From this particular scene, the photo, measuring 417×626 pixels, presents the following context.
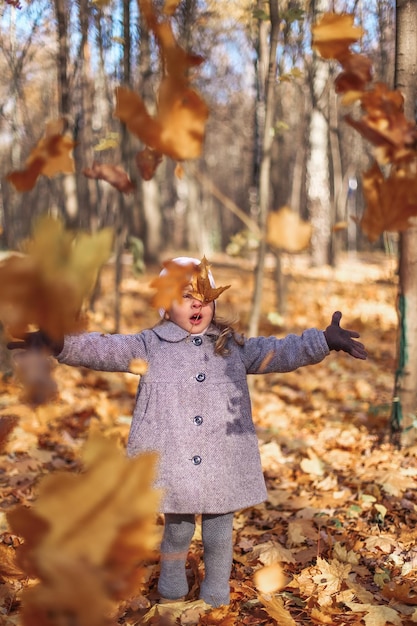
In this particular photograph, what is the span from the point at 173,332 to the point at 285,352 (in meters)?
0.44

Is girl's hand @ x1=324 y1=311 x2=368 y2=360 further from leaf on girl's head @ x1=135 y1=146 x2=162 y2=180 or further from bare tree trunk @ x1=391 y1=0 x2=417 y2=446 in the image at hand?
bare tree trunk @ x1=391 y1=0 x2=417 y2=446

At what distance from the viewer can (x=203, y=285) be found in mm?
2414

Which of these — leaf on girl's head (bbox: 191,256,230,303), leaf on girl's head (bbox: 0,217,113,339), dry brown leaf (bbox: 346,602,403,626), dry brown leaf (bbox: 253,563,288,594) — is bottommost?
dry brown leaf (bbox: 253,563,288,594)

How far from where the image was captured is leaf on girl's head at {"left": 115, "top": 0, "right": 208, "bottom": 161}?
1.54m

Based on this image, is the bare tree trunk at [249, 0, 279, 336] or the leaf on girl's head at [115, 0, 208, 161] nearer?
the leaf on girl's head at [115, 0, 208, 161]

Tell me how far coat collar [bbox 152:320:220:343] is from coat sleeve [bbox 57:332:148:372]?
0.22 ft

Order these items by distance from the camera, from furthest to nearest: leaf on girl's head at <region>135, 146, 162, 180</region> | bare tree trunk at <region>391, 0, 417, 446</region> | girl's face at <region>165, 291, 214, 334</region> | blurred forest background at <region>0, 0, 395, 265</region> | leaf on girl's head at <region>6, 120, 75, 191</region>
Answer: blurred forest background at <region>0, 0, 395, 265</region>, bare tree trunk at <region>391, 0, 417, 446</region>, girl's face at <region>165, 291, 214, 334</region>, leaf on girl's head at <region>135, 146, 162, 180</region>, leaf on girl's head at <region>6, 120, 75, 191</region>

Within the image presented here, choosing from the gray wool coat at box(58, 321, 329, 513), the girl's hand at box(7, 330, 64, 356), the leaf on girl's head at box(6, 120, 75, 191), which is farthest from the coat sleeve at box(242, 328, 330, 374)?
the leaf on girl's head at box(6, 120, 75, 191)

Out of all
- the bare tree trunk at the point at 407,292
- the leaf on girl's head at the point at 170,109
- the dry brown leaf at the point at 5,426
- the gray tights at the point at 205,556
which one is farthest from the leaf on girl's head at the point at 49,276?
the bare tree trunk at the point at 407,292

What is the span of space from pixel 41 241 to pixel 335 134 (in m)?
8.38

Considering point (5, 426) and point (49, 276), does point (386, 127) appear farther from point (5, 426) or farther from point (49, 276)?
point (5, 426)

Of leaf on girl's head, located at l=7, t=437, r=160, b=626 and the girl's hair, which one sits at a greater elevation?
the girl's hair

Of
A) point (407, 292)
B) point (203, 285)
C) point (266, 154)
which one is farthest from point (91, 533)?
point (266, 154)

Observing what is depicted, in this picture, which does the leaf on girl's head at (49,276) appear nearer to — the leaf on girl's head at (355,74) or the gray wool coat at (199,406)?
the leaf on girl's head at (355,74)
